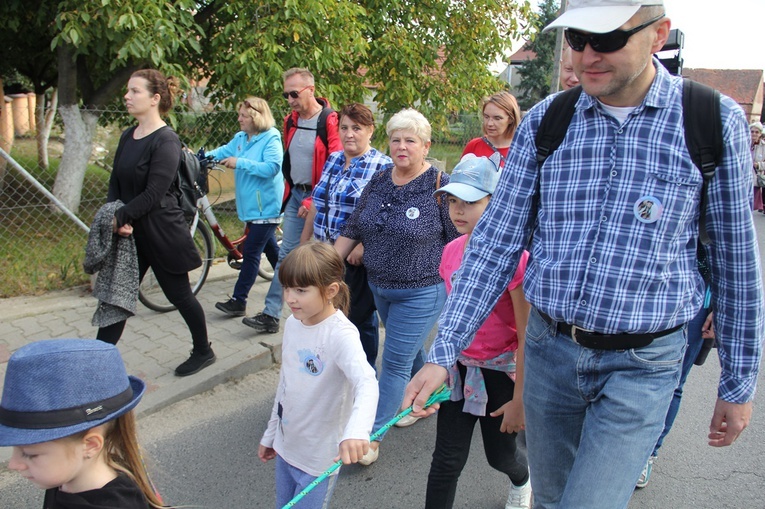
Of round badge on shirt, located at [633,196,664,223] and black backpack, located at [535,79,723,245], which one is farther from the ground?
black backpack, located at [535,79,723,245]

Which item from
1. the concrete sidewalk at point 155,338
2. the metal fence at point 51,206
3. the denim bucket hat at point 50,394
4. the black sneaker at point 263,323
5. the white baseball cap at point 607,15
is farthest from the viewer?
the metal fence at point 51,206

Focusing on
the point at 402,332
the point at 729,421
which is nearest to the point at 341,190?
the point at 402,332

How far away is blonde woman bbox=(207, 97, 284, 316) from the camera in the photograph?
5.02m

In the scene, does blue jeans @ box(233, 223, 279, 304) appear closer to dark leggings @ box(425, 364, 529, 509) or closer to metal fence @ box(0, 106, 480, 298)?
metal fence @ box(0, 106, 480, 298)

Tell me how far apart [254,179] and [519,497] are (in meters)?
3.28

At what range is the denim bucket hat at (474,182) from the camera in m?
2.66

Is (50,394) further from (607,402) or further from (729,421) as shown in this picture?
(729,421)

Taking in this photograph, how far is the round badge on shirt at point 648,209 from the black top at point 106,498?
148 cm

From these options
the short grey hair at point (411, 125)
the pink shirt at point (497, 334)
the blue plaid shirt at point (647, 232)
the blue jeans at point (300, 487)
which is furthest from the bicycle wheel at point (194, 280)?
the blue plaid shirt at point (647, 232)

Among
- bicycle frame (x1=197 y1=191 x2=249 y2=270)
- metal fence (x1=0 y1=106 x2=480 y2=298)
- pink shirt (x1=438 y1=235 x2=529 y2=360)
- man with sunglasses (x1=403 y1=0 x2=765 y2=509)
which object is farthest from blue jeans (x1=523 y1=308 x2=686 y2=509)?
metal fence (x1=0 y1=106 x2=480 y2=298)

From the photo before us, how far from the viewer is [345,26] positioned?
7531 mm

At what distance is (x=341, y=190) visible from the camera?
388cm

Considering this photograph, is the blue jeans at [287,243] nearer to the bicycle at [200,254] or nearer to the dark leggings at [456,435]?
the bicycle at [200,254]

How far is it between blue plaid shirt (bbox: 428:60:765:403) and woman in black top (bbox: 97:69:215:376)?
242cm
